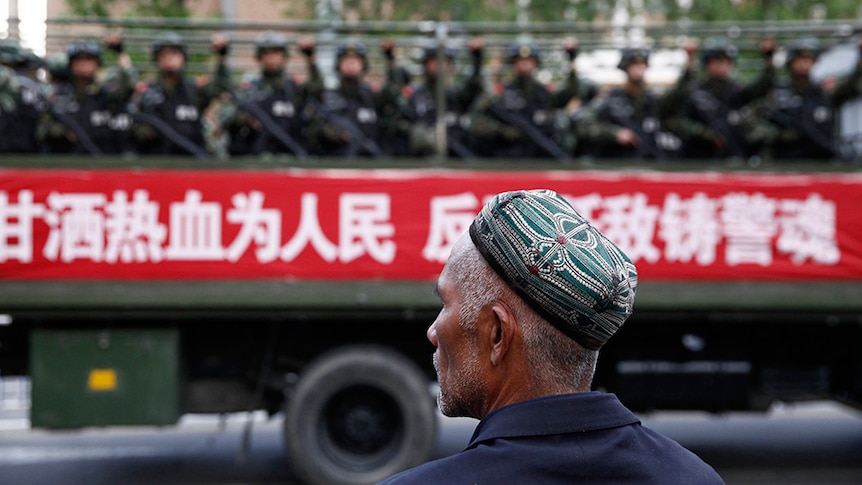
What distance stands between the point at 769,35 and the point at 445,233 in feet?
10.3

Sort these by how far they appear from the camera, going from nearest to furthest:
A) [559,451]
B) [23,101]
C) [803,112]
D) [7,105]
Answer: [559,451] < [7,105] < [23,101] < [803,112]

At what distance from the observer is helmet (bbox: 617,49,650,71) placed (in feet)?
25.1

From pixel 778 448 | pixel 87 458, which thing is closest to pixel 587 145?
pixel 778 448

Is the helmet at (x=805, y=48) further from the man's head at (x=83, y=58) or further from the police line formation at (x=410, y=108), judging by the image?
the man's head at (x=83, y=58)

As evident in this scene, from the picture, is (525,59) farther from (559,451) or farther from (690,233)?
(559,451)

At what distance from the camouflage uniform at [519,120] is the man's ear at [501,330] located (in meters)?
6.34

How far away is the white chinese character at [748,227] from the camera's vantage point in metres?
6.80

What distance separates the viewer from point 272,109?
25.1ft

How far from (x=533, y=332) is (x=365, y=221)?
5259mm

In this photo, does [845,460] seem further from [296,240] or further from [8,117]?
[8,117]

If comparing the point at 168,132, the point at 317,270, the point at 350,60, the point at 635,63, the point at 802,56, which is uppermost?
Answer: the point at 802,56

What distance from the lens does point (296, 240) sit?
6609 mm

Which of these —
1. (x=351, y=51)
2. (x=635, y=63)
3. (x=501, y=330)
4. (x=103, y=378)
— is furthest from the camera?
(x=635, y=63)

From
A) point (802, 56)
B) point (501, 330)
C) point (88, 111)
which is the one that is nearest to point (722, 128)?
point (802, 56)
